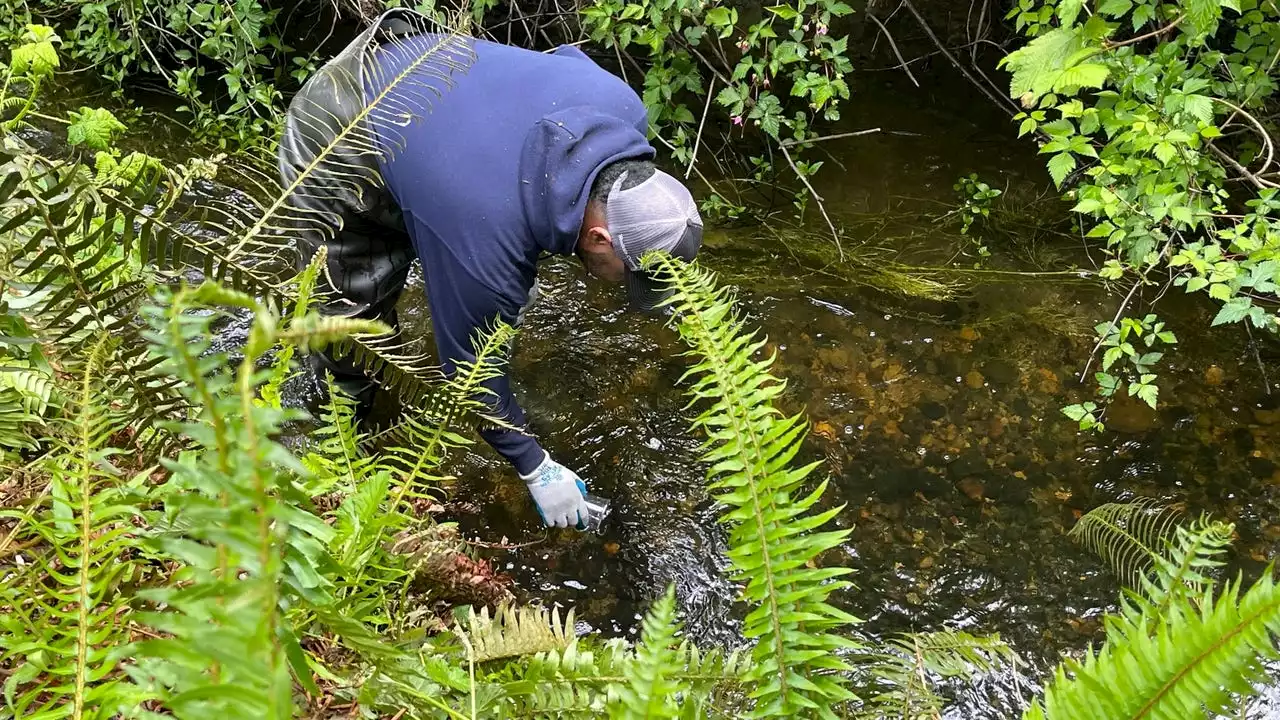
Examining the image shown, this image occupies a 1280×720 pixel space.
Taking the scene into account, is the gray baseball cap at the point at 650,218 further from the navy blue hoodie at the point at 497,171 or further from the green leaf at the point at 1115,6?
the green leaf at the point at 1115,6

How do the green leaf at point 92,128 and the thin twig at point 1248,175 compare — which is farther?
the green leaf at point 92,128

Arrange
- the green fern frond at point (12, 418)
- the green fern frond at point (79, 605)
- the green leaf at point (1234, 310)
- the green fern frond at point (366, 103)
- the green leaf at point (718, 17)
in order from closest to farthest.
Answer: the green fern frond at point (79, 605), the green fern frond at point (12, 418), the green fern frond at point (366, 103), the green leaf at point (1234, 310), the green leaf at point (718, 17)

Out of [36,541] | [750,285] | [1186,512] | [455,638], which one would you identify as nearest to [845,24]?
[750,285]

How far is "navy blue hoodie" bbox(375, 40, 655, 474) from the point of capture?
2145mm

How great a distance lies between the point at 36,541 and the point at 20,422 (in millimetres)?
292

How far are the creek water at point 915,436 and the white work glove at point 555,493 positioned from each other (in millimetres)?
206

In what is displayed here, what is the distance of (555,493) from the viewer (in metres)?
2.71

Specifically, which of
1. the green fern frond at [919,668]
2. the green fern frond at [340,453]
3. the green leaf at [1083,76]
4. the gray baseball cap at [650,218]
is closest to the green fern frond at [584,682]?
the green fern frond at [919,668]

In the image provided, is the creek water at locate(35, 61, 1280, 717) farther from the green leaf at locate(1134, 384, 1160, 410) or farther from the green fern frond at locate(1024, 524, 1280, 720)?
the green fern frond at locate(1024, 524, 1280, 720)

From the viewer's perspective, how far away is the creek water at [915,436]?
9.24 feet

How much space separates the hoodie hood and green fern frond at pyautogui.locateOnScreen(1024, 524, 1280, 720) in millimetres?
1596

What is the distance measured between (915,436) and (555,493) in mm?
1627

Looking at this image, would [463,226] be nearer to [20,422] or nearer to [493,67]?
[493,67]

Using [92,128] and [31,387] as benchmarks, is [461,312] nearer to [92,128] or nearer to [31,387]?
[31,387]
